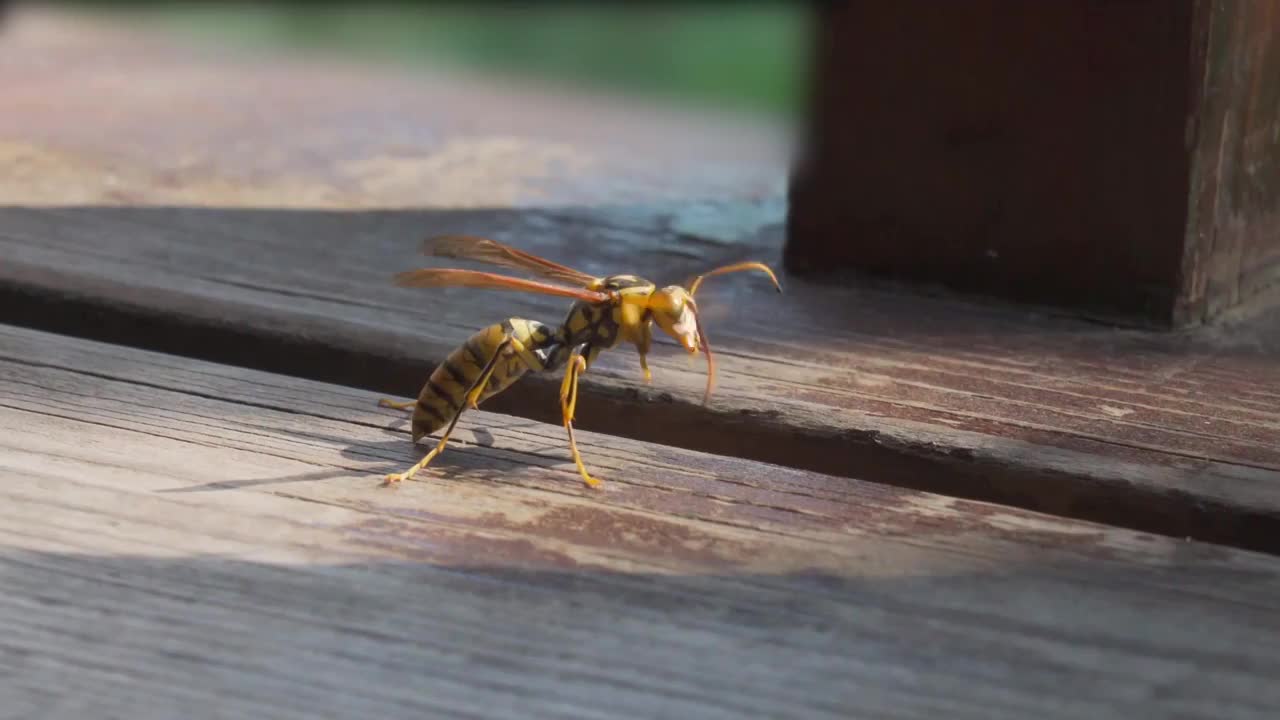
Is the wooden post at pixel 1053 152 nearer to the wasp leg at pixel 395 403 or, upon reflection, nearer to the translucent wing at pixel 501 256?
the translucent wing at pixel 501 256

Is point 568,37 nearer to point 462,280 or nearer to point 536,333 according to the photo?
point 536,333

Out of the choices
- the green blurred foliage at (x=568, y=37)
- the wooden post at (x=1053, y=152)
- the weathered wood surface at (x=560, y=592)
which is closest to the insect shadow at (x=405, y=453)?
the weathered wood surface at (x=560, y=592)

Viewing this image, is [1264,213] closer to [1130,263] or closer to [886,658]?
[1130,263]

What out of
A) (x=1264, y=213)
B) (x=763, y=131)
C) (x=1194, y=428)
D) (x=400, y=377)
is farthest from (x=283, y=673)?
(x=763, y=131)

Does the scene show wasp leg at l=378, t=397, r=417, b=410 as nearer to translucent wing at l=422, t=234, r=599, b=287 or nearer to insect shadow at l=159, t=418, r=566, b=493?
A: insect shadow at l=159, t=418, r=566, b=493

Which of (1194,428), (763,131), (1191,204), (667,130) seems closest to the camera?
(1194,428)

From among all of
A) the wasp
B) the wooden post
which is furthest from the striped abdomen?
the wooden post
